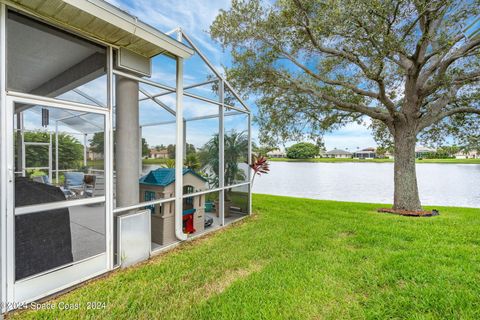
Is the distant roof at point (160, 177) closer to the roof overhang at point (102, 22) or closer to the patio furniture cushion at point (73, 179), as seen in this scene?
the patio furniture cushion at point (73, 179)

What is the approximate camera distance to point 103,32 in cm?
256

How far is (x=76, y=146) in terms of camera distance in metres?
2.66

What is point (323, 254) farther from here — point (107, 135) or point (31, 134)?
point (31, 134)

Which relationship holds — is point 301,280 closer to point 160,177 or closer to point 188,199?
point 188,199

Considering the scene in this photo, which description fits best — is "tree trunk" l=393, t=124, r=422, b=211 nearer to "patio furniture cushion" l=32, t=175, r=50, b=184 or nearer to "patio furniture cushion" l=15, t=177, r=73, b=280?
"patio furniture cushion" l=15, t=177, r=73, b=280

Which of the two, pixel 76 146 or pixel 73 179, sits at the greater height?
pixel 76 146

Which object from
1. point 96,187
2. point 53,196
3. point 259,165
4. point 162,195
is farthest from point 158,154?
point 259,165

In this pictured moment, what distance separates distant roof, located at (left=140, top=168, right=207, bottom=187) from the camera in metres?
3.67

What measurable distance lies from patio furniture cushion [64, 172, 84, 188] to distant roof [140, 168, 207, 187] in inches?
46.5

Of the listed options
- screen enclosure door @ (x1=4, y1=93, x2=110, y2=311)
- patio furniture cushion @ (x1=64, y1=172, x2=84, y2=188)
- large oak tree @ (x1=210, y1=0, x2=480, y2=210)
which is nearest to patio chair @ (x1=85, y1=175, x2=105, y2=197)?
screen enclosure door @ (x1=4, y1=93, x2=110, y2=311)

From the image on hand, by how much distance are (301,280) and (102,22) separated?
3.73 m

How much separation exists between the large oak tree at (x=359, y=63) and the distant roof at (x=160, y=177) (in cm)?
403

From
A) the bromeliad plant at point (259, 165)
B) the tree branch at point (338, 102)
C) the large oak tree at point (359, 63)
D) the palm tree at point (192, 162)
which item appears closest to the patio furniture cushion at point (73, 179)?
the palm tree at point (192, 162)

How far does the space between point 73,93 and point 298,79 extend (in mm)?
6039
